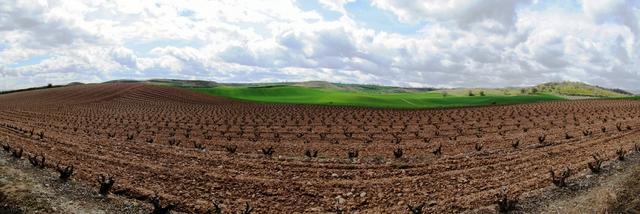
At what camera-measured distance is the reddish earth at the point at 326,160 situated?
47.5 feet

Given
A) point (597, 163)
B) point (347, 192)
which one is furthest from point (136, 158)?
point (597, 163)

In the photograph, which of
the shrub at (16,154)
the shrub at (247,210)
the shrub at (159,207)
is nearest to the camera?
the shrub at (247,210)

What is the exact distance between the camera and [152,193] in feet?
48.8

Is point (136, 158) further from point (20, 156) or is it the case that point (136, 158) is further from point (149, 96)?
point (149, 96)

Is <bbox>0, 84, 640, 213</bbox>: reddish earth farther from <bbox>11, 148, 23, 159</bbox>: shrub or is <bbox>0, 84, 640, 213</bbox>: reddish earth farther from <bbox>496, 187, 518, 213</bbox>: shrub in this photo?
<bbox>11, 148, 23, 159</bbox>: shrub

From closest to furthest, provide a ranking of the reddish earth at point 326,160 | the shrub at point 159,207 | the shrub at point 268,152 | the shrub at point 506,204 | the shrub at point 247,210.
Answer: the shrub at point 506,204 < the shrub at point 247,210 < the shrub at point 159,207 < the reddish earth at point 326,160 < the shrub at point 268,152

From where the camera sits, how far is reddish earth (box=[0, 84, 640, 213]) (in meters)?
14.5

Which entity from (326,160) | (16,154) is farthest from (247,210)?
(16,154)

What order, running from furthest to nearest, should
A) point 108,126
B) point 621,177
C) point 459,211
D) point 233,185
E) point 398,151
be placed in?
point 108,126
point 398,151
point 233,185
point 621,177
point 459,211

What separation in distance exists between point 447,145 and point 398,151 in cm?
447

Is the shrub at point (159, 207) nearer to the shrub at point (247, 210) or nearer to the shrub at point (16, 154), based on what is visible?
the shrub at point (247, 210)

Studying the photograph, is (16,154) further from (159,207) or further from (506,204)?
(506,204)

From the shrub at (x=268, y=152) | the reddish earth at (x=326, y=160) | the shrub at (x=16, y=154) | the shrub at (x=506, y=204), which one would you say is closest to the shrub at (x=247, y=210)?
the reddish earth at (x=326, y=160)

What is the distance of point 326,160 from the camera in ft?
66.3
